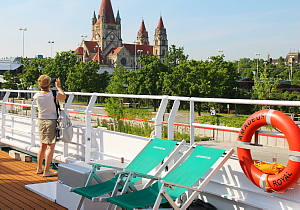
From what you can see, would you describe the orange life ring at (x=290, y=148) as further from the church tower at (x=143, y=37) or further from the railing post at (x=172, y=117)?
the church tower at (x=143, y=37)

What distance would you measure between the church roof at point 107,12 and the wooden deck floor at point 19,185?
15332 centimetres

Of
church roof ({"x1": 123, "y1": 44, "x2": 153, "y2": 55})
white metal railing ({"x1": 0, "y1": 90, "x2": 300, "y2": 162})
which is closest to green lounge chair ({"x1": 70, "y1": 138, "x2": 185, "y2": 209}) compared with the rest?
white metal railing ({"x1": 0, "y1": 90, "x2": 300, "y2": 162})

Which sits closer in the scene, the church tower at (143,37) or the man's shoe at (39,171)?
the man's shoe at (39,171)

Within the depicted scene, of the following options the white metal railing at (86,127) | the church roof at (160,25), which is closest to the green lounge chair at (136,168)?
the white metal railing at (86,127)

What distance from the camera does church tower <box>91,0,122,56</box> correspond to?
150125 millimetres

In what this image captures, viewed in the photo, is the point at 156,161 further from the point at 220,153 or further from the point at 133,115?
the point at 133,115

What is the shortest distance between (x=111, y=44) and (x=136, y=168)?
14825cm

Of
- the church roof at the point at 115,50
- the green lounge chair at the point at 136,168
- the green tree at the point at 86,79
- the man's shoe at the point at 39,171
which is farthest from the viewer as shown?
the church roof at the point at 115,50

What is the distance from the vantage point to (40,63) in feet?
248

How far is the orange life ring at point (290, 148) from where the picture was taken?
319 centimetres

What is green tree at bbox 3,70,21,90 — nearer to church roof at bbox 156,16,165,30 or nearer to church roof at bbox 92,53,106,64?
church roof at bbox 92,53,106,64

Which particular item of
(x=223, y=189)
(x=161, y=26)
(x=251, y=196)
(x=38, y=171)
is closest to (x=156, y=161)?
(x=223, y=189)

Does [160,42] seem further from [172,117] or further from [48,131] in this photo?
[172,117]

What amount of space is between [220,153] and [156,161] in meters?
0.83
